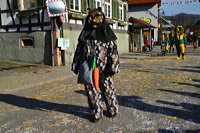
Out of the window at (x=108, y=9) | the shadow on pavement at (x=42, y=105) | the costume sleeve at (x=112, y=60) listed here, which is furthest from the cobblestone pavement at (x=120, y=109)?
the window at (x=108, y=9)

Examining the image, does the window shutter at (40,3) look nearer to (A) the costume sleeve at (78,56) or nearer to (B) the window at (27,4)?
(B) the window at (27,4)

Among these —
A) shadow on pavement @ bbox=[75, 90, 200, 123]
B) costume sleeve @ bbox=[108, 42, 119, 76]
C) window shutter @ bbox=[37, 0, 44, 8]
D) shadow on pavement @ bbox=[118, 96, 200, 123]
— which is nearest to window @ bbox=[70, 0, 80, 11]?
window shutter @ bbox=[37, 0, 44, 8]

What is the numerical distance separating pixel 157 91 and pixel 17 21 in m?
10.2

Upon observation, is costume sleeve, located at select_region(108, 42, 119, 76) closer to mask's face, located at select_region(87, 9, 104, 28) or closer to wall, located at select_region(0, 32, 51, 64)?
mask's face, located at select_region(87, 9, 104, 28)

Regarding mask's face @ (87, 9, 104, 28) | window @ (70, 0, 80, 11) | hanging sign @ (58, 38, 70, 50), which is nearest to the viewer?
mask's face @ (87, 9, 104, 28)

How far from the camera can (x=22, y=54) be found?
12977 mm

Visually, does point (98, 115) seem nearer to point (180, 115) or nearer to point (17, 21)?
point (180, 115)

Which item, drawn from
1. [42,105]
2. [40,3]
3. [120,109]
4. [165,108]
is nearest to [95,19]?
[120,109]

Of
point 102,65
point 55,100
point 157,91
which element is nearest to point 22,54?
point 55,100

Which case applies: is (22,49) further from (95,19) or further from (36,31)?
(95,19)

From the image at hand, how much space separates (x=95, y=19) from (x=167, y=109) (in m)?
2.14

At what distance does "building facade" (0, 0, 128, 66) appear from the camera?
38.9ft

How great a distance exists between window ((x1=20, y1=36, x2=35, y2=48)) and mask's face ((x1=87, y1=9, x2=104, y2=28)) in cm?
966

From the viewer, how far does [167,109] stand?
13.6ft
